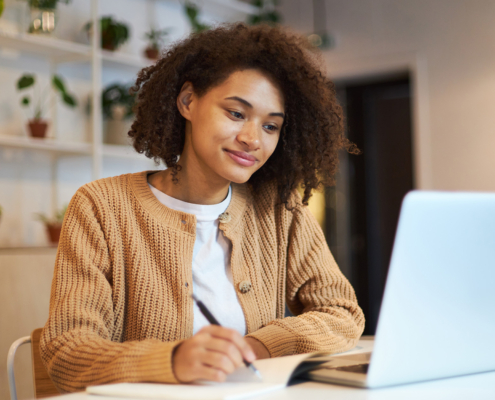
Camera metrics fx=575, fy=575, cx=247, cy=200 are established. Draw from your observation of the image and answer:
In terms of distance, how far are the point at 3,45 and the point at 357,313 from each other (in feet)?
7.64

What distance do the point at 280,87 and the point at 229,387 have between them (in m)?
0.79

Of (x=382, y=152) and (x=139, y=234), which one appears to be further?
(x=382, y=152)

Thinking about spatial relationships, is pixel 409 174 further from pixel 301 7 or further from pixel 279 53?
pixel 279 53

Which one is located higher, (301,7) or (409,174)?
(301,7)

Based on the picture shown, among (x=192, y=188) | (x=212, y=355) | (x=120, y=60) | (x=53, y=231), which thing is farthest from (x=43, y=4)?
(x=212, y=355)

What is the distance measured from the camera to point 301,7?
4.45m

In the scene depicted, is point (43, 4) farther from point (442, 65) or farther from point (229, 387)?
point (229, 387)

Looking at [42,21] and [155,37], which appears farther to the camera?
[155,37]

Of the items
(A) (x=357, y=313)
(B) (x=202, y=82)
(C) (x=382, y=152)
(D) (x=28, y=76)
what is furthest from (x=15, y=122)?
(C) (x=382, y=152)

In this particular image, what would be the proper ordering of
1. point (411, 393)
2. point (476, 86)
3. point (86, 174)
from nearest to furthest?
point (411, 393)
point (86, 174)
point (476, 86)

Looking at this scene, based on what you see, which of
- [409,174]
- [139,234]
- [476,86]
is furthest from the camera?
[409,174]

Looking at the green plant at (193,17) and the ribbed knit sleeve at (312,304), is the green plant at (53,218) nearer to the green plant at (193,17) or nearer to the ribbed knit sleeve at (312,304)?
the green plant at (193,17)

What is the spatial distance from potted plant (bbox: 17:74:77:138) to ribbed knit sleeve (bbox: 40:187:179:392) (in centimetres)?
177

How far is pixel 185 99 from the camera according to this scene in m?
1.38
